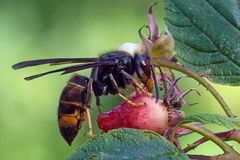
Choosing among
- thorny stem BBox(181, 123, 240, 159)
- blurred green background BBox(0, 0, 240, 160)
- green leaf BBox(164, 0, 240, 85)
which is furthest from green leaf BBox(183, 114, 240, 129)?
blurred green background BBox(0, 0, 240, 160)

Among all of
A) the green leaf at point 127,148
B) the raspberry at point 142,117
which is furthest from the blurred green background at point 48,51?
the green leaf at point 127,148

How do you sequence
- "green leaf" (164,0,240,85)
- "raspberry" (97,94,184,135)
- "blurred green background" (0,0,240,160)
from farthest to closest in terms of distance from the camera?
"blurred green background" (0,0,240,160)
"green leaf" (164,0,240,85)
"raspberry" (97,94,184,135)

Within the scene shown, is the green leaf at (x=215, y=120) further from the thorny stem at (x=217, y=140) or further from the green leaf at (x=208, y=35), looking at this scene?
the green leaf at (x=208, y=35)

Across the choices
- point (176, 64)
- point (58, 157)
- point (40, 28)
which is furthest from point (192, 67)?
point (40, 28)

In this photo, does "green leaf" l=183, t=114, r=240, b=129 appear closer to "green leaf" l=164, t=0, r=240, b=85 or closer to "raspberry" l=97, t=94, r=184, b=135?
"raspberry" l=97, t=94, r=184, b=135

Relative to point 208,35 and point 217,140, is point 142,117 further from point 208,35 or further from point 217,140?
point 208,35

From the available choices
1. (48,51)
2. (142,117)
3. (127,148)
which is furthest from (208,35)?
(48,51)

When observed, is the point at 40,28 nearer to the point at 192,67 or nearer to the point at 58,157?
the point at 58,157
